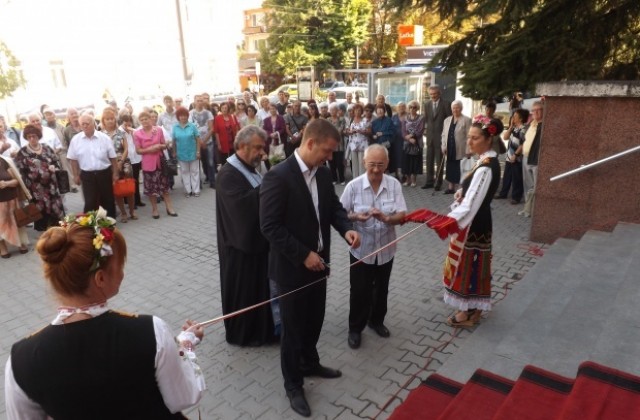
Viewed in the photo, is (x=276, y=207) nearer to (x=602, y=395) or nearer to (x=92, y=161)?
(x=602, y=395)

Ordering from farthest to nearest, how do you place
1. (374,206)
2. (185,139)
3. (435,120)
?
(435,120), (185,139), (374,206)

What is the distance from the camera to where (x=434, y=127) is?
10.2 meters

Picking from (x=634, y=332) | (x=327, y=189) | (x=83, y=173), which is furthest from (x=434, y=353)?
(x=83, y=173)

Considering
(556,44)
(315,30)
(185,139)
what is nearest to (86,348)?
(556,44)

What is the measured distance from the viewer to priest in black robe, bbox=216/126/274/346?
4.09 m

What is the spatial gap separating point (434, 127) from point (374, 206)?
6.55m

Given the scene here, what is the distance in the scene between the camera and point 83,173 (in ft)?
25.7

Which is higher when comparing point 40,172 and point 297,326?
point 40,172

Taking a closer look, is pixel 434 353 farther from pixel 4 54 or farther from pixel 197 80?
pixel 197 80

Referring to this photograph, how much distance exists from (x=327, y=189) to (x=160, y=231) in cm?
552

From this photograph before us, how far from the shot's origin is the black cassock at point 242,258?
13.4 feet

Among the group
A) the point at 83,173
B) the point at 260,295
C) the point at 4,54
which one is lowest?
the point at 260,295

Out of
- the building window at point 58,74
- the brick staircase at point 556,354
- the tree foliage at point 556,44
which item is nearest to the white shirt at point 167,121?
the tree foliage at point 556,44

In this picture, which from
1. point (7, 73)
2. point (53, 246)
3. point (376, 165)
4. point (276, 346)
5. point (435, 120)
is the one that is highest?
point (7, 73)
